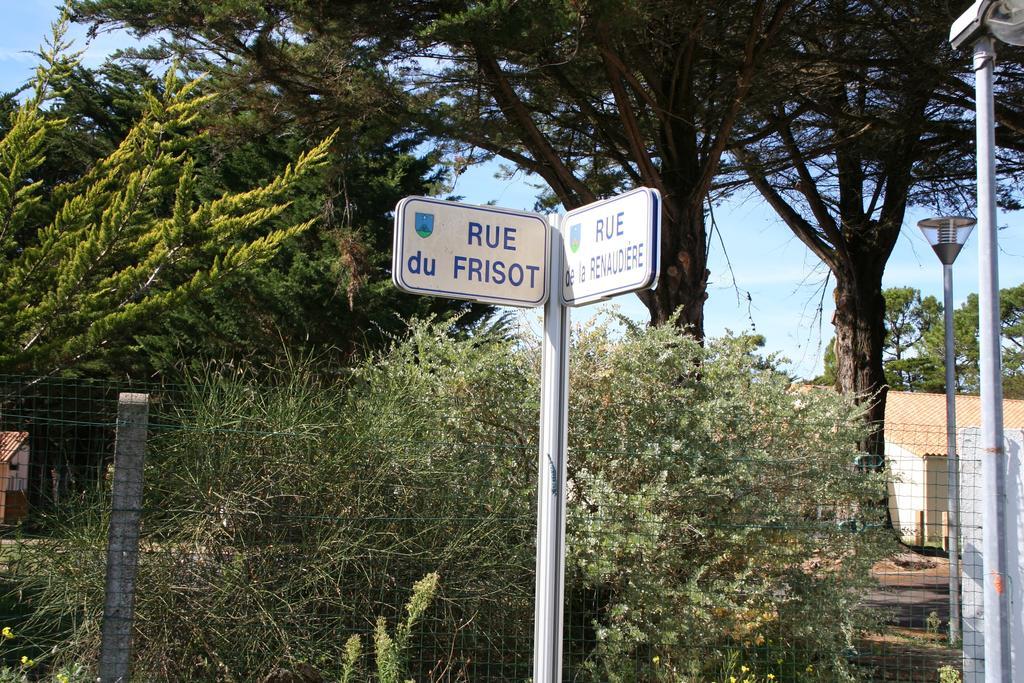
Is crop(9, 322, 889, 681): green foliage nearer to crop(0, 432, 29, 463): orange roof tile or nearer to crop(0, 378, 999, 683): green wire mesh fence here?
crop(0, 378, 999, 683): green wire mesh fence

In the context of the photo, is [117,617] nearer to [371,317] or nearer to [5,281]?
[5,281]

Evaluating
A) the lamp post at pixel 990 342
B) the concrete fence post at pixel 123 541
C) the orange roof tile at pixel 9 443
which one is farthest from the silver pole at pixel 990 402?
the orange roof tile at pixel 9 443

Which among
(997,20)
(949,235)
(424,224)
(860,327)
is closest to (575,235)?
(424,224)

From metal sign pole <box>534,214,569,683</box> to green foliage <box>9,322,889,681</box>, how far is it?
1672 millimetres

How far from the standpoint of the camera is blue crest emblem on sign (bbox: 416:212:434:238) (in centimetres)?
356

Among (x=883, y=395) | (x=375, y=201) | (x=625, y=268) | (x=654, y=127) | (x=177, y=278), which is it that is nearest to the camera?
(x=625, y=268)

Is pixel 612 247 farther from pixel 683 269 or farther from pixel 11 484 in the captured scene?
pixel 683 269

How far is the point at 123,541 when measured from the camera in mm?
5148

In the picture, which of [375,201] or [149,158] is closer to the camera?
[149,158]

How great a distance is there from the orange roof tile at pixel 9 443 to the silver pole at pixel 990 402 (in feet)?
17.7

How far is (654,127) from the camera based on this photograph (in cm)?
1253

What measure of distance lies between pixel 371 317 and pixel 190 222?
10.3m

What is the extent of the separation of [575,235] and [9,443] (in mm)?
3968

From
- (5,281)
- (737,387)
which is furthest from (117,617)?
(737,387)
